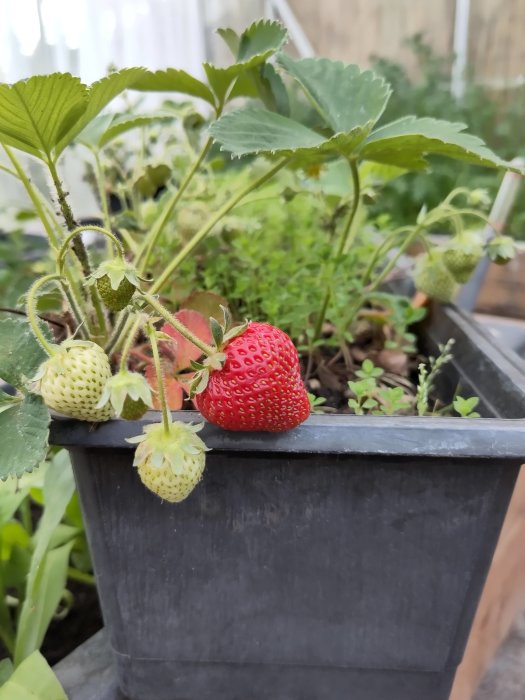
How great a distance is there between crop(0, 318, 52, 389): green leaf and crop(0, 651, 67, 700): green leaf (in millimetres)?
228

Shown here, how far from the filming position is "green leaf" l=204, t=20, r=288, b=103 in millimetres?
472

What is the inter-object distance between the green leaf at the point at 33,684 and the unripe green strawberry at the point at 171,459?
0.22 m

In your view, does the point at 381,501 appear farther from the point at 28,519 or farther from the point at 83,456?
the point at 28,519

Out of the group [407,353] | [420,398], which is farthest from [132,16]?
[420,398]

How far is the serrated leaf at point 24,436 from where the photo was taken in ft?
1.15

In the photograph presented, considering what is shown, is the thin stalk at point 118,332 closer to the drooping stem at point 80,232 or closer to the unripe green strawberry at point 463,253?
the drooping stem at point 80,232

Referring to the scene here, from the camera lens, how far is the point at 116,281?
340 mm

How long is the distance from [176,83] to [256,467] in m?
0.36

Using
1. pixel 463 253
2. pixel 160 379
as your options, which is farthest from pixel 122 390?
pixel 463 253

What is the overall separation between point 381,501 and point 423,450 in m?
0.06

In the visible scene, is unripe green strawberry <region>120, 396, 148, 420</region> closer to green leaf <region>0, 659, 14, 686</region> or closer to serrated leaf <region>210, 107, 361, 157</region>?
serrated leaf <region>210, 107, 361, 157</region>

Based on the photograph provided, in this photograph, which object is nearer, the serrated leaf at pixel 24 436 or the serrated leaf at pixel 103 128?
the serrated leaf at pixel 24 436

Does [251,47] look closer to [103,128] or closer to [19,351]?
[103,128]

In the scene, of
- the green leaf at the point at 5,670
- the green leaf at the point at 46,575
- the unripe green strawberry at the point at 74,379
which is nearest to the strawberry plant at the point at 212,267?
the unripe green strawberry at the point at 74,379
